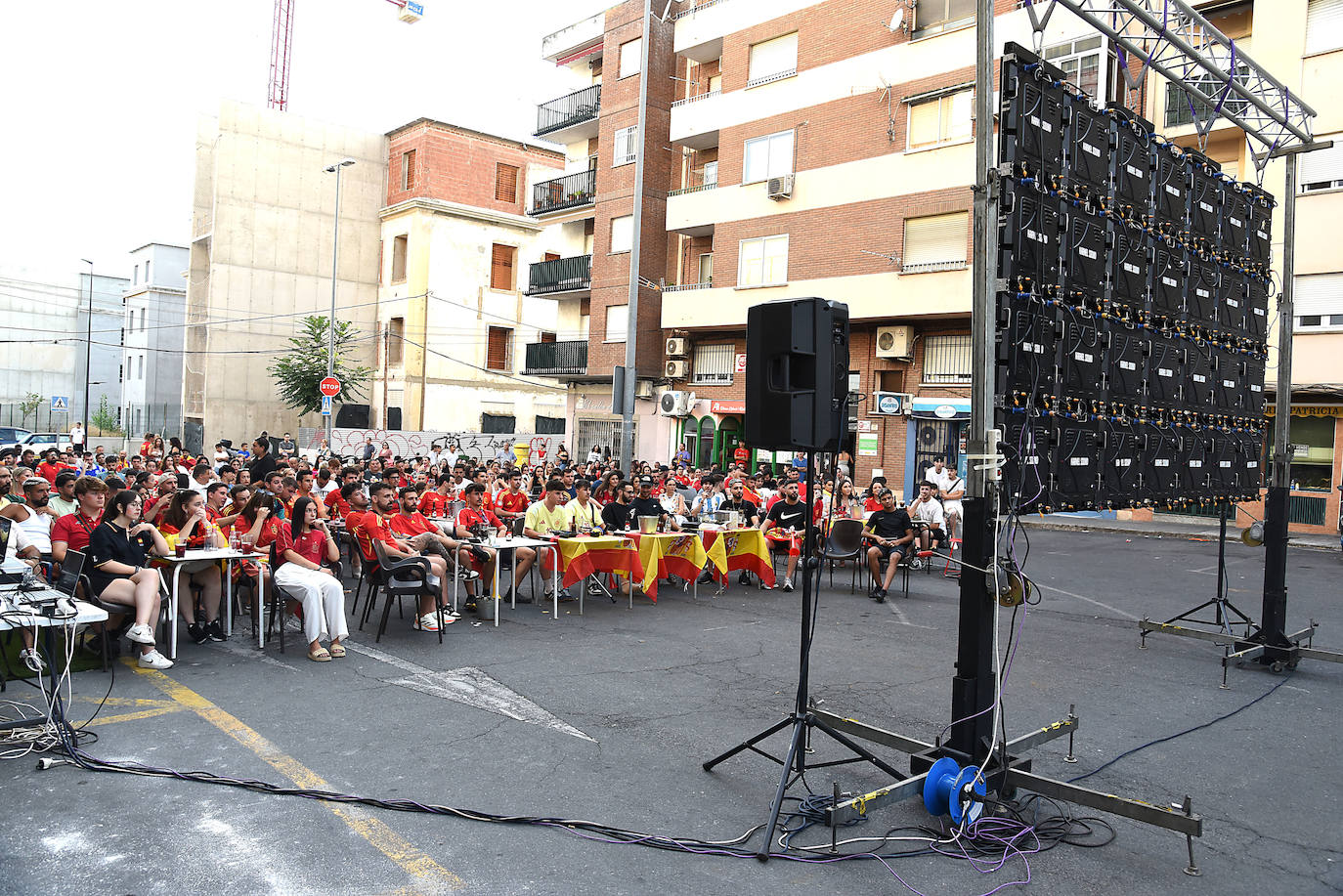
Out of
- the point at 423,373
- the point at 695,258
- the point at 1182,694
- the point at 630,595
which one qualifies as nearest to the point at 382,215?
the point at 423,373

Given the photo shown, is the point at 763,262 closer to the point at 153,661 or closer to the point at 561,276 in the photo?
the point at 561,276

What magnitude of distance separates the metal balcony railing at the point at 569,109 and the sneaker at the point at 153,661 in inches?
1106

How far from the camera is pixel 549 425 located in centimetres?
4159

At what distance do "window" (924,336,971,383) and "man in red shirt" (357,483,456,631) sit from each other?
17.0 meters

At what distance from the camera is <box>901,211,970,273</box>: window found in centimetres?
2272

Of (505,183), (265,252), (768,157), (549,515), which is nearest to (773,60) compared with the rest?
(768,157)

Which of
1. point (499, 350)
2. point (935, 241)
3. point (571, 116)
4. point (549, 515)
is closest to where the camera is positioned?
point (549, 515)

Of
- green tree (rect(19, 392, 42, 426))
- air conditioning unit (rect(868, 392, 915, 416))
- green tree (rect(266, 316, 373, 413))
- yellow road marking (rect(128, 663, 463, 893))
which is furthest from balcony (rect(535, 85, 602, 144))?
green tree (rect(19, 392, 42, 426))

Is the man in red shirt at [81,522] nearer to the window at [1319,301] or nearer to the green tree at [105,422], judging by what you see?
the window at [1319,301]

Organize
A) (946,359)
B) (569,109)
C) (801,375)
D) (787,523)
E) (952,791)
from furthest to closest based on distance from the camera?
(569,109), (946,359), (787,523), (801,375), (952,791)

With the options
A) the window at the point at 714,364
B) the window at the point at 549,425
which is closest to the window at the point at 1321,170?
the window at the point at 714,364

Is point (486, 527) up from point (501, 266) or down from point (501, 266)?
down

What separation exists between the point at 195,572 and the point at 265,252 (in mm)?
39673

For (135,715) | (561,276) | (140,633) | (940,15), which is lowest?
(135,715)
